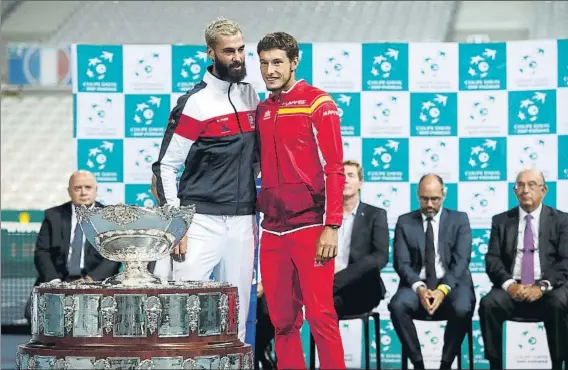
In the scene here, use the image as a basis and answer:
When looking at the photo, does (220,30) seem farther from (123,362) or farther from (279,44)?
(123,362)

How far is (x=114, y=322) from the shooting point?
3.33m

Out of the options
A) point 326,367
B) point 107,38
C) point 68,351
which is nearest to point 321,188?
point 326,367

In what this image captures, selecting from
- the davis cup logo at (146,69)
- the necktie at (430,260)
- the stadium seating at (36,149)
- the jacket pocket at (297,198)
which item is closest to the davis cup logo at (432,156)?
the necktie at (430,260)

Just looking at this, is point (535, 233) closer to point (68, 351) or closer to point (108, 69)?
point (108, 69)

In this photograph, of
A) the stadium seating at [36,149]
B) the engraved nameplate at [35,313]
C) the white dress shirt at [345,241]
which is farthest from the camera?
the stadium seating at [36,149]

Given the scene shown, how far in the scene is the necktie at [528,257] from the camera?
648cm

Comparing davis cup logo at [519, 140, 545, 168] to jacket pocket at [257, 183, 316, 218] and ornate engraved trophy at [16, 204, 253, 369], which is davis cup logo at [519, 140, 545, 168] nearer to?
jacket pocket at [257, 183, 316, 218]

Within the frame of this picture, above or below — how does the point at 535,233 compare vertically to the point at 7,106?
below

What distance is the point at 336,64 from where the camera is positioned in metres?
7.23

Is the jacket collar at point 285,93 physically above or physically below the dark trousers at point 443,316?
above

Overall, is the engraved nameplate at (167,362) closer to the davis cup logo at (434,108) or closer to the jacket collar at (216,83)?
the jacket collar at (216,83)

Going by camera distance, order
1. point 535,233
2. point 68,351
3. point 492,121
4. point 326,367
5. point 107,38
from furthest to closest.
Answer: point 107,38
point 492,121
point 535,233
point 326,367
point 68,351

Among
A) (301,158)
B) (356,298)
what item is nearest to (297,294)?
(301,158)

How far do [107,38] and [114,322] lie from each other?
8.11m
